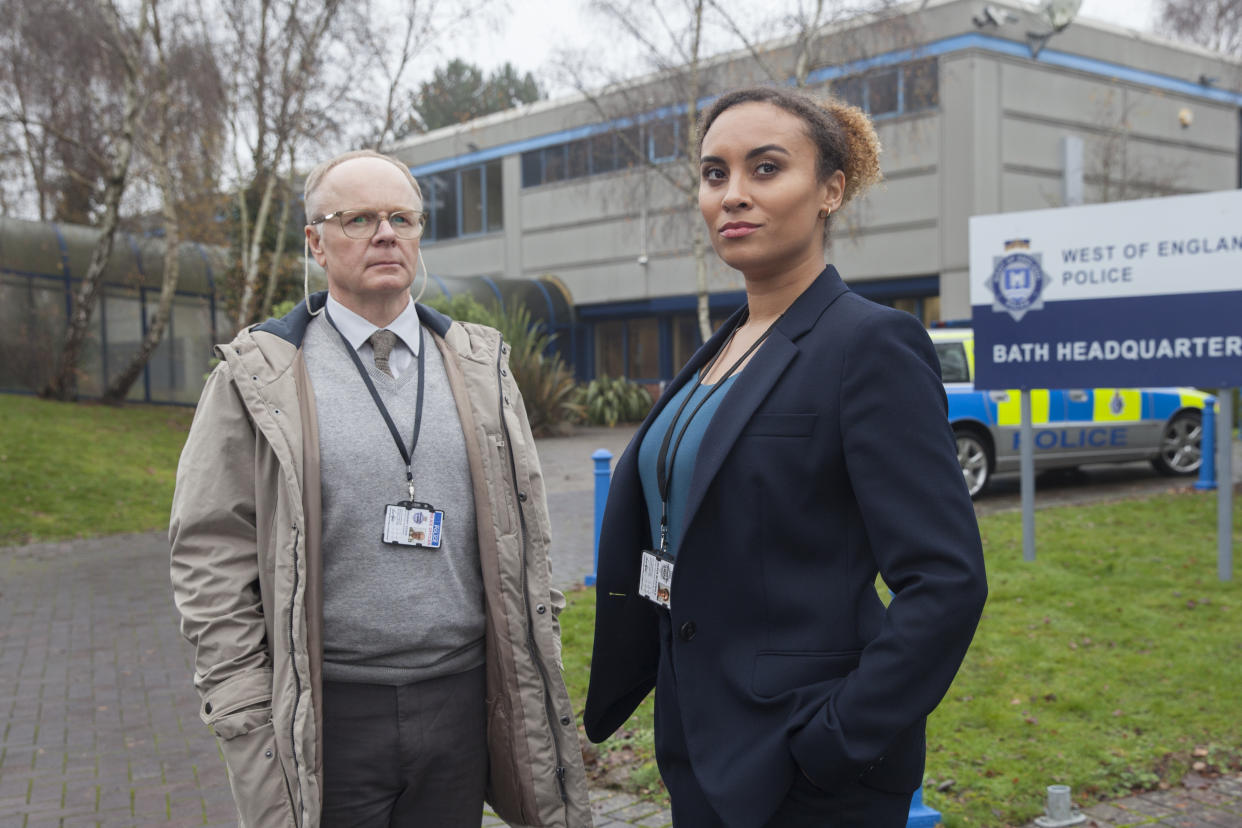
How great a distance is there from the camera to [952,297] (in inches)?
957

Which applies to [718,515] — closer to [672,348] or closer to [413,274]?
[413,274]

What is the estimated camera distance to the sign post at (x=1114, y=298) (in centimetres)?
745

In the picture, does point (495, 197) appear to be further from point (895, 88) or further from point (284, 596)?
point (284, 596)

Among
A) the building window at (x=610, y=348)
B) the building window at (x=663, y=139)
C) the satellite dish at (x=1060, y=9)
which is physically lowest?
the building window at (x=610, y=348)

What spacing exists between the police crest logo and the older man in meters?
6.34

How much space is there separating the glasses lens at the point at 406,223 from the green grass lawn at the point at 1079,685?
277 centimetres

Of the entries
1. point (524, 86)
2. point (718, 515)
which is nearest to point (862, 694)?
point (718, 515)

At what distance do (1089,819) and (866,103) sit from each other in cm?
1908

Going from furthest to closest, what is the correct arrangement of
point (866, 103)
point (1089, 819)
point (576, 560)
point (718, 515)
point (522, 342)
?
point (866, 103), point (522, 342), point (576, 560), point (1089, 819), point (718, 515)

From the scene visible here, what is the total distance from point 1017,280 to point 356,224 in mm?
6628

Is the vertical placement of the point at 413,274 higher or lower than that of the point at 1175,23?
lower

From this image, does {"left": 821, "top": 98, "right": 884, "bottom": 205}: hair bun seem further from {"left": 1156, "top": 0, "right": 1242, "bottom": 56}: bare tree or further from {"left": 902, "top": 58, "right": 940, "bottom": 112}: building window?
{"left": 1156, "top": 0, "right": 1242, "bottom": 56}: bare tree

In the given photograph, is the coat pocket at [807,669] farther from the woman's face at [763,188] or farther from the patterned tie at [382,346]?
the patterned tie at [382,346]

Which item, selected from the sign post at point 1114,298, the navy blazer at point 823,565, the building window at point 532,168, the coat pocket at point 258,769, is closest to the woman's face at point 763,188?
the navy blazer at point 823,565
